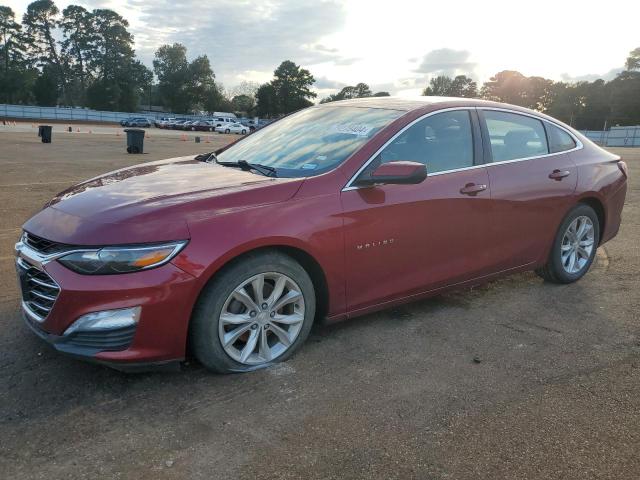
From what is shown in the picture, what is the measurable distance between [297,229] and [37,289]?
148 cm

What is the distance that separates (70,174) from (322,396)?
36.0ft

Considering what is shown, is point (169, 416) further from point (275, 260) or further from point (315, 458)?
point (275, 260)

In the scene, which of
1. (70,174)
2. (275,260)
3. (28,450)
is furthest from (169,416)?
(70,174)

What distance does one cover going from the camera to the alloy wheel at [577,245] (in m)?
4.91

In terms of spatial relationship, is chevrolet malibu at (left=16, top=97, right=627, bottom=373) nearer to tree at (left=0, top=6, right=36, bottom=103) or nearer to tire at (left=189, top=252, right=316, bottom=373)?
tire at (left=189, top=252, right=316, bottom=373)

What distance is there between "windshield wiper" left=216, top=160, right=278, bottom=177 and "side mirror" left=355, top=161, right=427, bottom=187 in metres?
0.58

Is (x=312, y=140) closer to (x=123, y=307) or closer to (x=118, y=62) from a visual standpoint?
(x=123, y=307)

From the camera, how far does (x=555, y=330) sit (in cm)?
399

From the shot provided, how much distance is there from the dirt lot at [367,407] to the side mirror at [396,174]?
110cm

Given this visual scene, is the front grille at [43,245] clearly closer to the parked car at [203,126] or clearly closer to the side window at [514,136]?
the side window at [514,136]

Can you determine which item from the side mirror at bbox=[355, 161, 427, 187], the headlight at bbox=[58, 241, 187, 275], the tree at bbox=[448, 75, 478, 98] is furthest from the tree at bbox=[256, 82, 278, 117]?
the headlight at bbox=[58, 241, 187, 275]

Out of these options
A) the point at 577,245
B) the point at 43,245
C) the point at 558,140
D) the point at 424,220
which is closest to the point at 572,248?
the point at 577,245

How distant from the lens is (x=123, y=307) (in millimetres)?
2750

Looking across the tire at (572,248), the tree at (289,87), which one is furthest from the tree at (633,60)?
the tire at (572,248)
